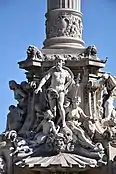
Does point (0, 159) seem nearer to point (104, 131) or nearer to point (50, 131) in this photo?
point (50, 131)

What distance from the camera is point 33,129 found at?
2008 centimetres

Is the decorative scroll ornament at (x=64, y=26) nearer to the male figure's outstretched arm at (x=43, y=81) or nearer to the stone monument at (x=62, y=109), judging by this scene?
the stone monument at (x=62, y=109)

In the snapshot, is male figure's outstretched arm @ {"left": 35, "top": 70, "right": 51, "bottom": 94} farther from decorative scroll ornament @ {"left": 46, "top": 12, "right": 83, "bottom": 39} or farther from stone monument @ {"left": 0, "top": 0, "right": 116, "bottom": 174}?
decorative scroll ornament @ {"left": 46, "top": 12, "right": 83, "bottom": 39}

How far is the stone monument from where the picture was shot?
749 inches

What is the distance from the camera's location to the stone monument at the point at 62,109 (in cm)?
1903

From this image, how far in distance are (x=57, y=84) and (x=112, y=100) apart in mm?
1981

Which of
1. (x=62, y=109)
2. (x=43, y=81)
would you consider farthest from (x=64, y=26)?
(x=62, y=109)

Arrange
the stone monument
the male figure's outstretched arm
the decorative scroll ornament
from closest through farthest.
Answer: the stone monument
the male figure's outstretched arm
the decorative scroll ornament

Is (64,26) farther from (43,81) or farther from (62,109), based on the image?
(62,109)

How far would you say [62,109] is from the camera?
772 inches

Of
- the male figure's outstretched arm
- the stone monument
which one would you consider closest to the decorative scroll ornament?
the stone monument

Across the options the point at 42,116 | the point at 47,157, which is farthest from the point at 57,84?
the point at 47,157

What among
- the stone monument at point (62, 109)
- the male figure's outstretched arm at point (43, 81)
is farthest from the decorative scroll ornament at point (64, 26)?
the male figure's outstretched arm at point (43, 81)

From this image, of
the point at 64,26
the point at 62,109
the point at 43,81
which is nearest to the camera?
the point at 62,109
